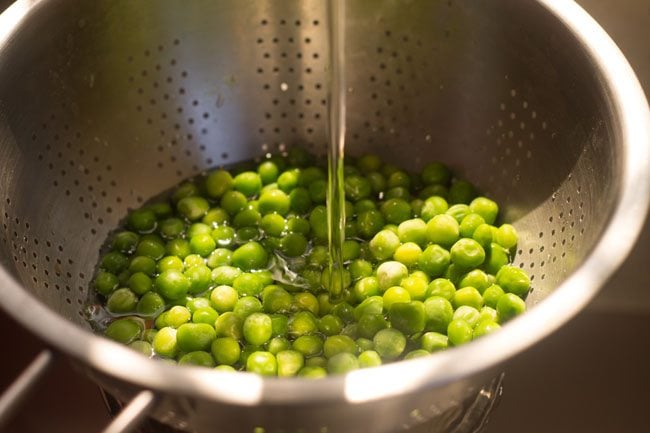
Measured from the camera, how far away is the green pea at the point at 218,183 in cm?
150

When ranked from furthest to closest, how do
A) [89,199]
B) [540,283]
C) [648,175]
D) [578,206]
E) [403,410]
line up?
[89,199] < [540,283] < [578,206] < [648,175] < [403,410]

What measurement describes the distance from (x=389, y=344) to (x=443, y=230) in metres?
0.26

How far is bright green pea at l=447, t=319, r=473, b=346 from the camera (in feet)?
3.98

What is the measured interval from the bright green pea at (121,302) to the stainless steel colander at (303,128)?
5cm

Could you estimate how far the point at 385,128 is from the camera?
60.2 inches

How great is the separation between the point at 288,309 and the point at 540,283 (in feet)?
1.35

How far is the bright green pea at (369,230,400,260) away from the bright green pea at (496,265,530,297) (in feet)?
0.63

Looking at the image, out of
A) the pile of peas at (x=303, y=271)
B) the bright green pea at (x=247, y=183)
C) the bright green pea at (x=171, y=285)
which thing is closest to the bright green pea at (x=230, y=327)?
the pile of peas at (x=303, y=271)

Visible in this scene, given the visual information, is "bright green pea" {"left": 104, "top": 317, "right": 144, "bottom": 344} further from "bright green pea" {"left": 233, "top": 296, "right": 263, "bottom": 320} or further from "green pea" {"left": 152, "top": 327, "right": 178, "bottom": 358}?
"bright green pea" {"left": 233, "top": 296, "right": 263, "bottom": 320}

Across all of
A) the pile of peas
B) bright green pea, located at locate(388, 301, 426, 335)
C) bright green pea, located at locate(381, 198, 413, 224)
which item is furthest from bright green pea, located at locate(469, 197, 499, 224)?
bright green pea, located at locate(388, 301, 426, 335)

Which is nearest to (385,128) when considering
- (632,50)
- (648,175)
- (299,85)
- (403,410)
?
(299,85)

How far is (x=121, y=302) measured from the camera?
1.33m

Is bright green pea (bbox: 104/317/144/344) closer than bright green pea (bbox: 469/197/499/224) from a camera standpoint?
Yes

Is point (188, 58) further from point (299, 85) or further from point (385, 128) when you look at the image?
point (385, 128)
